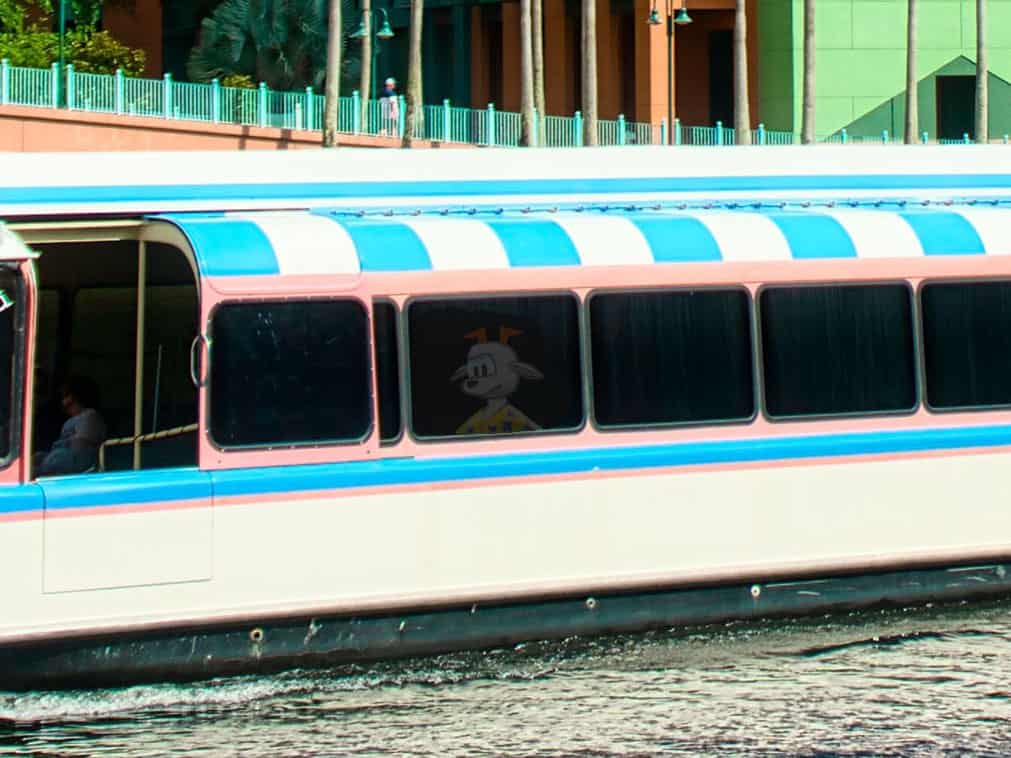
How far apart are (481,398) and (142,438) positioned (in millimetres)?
1737

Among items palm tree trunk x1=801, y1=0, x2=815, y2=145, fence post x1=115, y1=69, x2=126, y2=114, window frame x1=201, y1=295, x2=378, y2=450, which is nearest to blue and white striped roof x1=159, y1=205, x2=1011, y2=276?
window frame x1=201, y1=295, x2=378, y2=450

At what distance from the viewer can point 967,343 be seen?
12.7 meters

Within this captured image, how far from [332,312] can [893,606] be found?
11.7 feet

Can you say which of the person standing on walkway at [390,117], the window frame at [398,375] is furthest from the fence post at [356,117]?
the window frame at [398,375]

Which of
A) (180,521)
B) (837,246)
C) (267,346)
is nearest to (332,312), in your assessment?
(267,346)

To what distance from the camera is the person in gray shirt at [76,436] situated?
37.1ft

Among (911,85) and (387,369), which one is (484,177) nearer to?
(387,369)

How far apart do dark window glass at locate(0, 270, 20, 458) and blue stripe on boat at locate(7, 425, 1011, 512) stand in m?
0.32

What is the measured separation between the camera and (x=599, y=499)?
38.8 ft

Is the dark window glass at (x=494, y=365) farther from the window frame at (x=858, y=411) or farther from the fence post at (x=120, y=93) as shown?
the fence post at (x=120, y=93)

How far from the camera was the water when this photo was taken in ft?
33.5

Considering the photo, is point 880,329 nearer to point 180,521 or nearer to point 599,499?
point 599,499

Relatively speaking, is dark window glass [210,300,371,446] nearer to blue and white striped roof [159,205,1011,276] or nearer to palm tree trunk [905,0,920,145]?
blue and white striped roof [159,205,1011,276]

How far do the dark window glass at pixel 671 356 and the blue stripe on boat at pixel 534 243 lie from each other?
0.29 m
